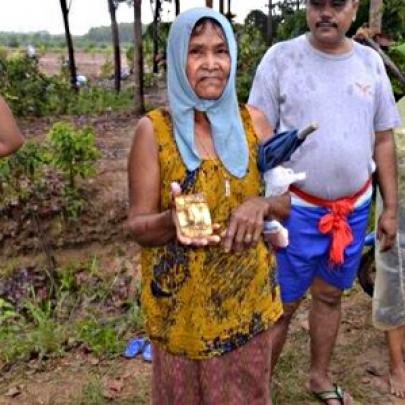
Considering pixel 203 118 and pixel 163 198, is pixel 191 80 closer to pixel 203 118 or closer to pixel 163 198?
pixel 203 118

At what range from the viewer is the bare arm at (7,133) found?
1.93 meters

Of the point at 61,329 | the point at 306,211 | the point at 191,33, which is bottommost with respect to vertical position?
the point at 61,329

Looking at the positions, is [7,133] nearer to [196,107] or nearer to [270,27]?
[196,107]

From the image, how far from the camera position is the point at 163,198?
1.81m

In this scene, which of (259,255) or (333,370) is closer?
(259,255)

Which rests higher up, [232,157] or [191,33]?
[191,33]

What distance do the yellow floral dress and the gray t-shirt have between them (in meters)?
0.48

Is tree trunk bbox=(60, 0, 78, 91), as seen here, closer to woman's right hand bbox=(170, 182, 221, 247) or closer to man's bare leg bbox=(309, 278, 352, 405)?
man's bare leg bbox=(309, 278, 352, 405)

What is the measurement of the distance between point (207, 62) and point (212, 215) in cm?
42

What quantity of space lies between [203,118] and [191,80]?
13 cm

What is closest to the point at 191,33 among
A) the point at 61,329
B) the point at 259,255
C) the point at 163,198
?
the point at 163,198

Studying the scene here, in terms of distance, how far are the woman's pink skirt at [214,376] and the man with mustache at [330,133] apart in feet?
1.99

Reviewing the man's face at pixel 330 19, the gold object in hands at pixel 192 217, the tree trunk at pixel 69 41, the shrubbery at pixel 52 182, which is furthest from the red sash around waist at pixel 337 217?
the tree trunk at pixel 69 41

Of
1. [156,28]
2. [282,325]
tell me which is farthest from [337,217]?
Answer: [156,28]
